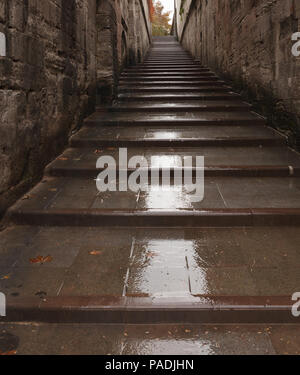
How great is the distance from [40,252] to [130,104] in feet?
16.4

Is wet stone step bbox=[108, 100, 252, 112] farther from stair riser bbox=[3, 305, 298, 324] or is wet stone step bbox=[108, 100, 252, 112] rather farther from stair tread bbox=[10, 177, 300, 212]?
stair riser bbox=[3, 305, 298, 324]

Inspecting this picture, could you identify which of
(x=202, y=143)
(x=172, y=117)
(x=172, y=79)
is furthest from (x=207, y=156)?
(x=172, y=79)

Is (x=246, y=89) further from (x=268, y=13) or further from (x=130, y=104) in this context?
(x=130, y=104)

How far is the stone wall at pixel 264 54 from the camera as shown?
16.1ft

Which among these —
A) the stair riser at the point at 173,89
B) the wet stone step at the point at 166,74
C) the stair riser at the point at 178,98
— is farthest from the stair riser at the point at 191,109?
the wet stone step at the point at 166,74

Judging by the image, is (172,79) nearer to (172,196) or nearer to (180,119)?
(180,119)

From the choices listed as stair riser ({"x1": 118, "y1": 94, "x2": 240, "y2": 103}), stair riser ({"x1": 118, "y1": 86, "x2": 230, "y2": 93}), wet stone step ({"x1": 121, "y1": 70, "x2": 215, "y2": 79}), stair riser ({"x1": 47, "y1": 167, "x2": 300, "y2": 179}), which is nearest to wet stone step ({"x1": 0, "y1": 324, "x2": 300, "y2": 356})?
stair riser ({"x1": 47, "y1": 167, "x2": 300, "y2": 179})

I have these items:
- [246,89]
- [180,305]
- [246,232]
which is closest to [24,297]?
[180,305]

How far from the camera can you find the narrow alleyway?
2.17 metres

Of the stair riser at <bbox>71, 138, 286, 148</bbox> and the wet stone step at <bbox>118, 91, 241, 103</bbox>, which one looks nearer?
the stair riser at <bbox>71, 138, 286, 148</bbox>

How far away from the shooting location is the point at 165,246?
2941mm

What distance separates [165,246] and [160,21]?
33476 mm

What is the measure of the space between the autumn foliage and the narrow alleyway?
29043mm
